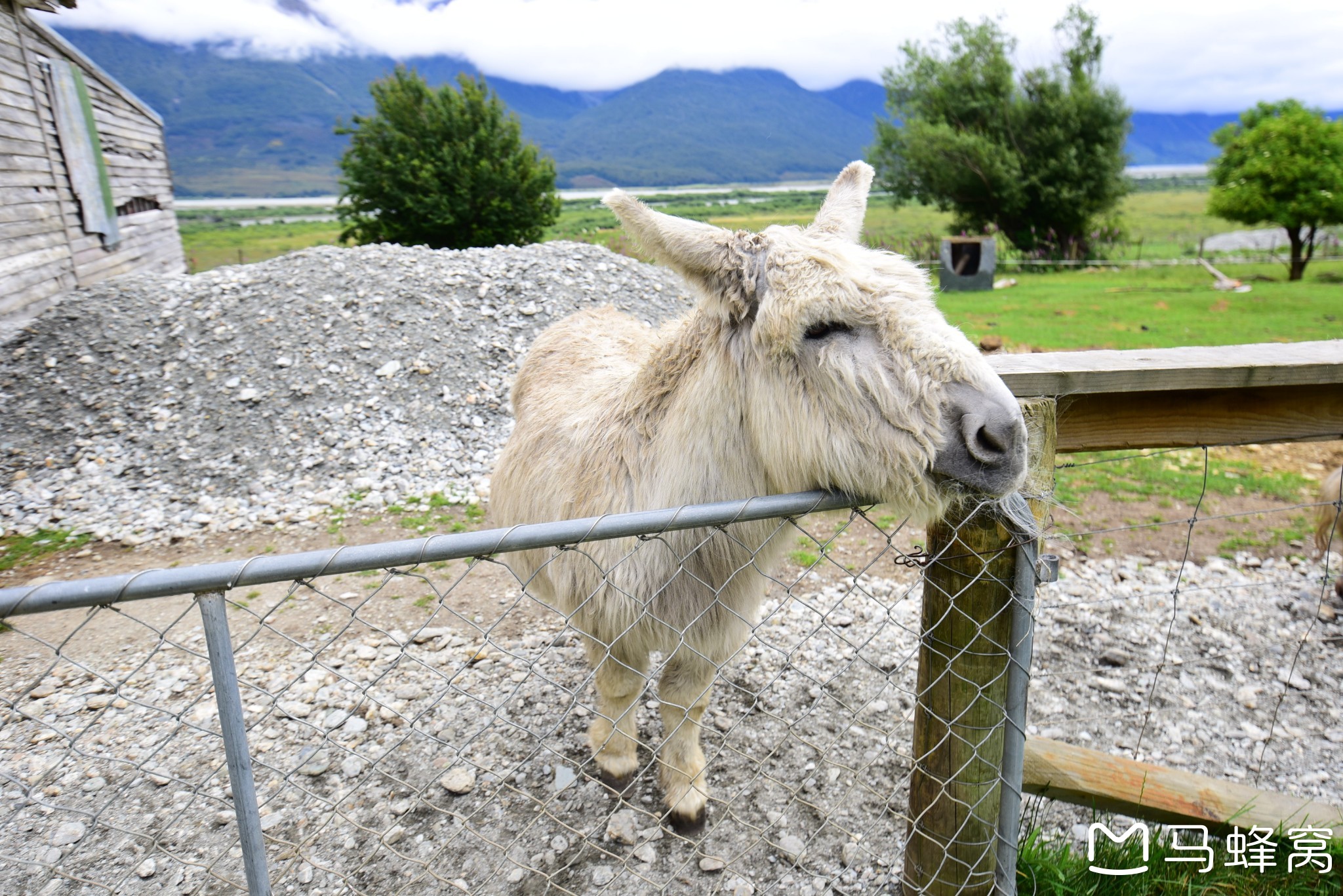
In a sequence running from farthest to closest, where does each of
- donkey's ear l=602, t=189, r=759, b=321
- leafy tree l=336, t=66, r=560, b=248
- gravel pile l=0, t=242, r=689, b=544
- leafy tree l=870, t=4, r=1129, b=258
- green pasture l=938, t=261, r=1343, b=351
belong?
1. leafy tree l=870, t=4, r=1129, b=258
2. leafy tree l=336, t=66, r=560, b=248
3. green pasture l=938, t=261, r=1343, b=351
4. gravel pile l=0, t=242, r=689, b=544
5. donkey's ear l=602, t=189, r=759, b=321

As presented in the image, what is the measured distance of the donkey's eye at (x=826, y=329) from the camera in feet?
6.34

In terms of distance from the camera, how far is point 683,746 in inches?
121

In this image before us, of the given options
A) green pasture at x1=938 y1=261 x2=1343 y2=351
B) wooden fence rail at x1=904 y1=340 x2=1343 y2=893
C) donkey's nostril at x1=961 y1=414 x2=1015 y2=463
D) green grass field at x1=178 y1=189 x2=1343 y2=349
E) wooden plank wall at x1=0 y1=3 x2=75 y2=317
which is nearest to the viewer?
donkey's nostril at x1=961 y1=414 x2=1015 y2=463

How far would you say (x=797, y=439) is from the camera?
1.97 m

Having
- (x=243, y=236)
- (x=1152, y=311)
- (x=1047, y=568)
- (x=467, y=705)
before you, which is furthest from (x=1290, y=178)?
(x=243, y=236)

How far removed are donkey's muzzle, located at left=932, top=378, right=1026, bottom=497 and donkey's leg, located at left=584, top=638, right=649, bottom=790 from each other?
157cm

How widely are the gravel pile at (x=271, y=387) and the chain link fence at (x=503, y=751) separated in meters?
2.48

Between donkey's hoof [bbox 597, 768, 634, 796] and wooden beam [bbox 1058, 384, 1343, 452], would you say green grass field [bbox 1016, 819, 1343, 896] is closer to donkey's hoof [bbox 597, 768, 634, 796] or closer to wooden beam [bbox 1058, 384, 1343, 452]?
wooden beam [bbox 1058, 384, 1343, 452]

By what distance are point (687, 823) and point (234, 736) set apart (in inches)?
84.3

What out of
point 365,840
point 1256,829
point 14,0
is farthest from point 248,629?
point 14,0

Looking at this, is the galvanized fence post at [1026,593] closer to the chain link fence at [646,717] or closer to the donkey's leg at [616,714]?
the chain link fence at [646,717]

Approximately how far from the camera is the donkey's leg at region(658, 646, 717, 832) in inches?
113

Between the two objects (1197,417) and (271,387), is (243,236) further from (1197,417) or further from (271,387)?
(1197,417)

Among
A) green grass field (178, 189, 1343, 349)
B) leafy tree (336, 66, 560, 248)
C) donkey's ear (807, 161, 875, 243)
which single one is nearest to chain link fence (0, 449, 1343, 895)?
donkey's ear (807, 161, 875, 243)
